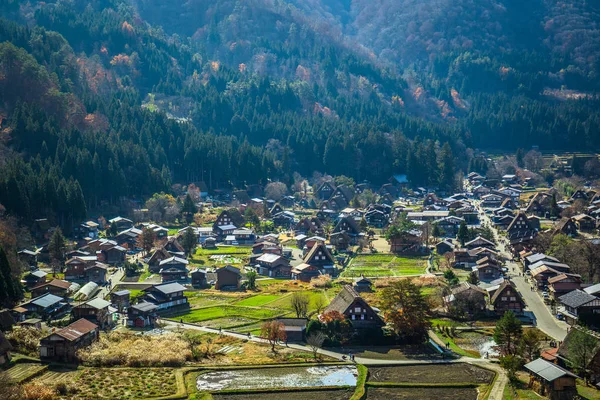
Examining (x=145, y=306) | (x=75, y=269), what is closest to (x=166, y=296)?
(x=145, y=306)

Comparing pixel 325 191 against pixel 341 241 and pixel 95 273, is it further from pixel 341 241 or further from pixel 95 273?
pixel 95 273

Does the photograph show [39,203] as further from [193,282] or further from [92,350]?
[92,350]

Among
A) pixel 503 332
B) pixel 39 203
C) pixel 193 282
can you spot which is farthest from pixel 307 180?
pixel 503 332

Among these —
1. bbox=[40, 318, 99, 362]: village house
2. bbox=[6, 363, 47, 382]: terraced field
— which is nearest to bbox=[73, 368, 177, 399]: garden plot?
bbox=[40, 318, 99, 362]: village house

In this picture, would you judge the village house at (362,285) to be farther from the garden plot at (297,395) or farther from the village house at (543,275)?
→ the garden plot at (297,395)

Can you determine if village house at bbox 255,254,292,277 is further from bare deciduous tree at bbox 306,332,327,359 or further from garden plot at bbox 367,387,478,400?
garden plot at bbox 367,387,478,400

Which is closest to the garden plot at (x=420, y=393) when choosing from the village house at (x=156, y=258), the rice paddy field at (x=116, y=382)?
the rice paddy field at (x=116, y=382)
